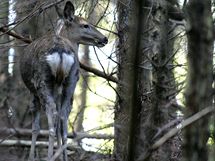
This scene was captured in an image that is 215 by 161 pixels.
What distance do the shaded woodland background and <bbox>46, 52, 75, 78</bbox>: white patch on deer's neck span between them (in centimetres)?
39

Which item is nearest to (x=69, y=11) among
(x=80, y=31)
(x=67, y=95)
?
(x=80, y=31)

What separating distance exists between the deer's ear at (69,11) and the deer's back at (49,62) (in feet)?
1.73

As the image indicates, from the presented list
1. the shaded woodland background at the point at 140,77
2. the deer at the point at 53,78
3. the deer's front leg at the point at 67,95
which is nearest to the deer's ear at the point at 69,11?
the deer at the point at 53,78

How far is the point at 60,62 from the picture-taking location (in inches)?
313

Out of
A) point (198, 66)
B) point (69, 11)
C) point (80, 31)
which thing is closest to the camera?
point (198, 66)

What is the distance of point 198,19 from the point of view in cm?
296

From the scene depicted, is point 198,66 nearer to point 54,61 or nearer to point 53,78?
point 54,61

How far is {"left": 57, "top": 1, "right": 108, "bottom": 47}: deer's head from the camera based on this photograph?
31.8 feet

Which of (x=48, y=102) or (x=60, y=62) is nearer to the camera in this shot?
(x=60, y=62)

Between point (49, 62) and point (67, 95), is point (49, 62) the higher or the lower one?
the higher one

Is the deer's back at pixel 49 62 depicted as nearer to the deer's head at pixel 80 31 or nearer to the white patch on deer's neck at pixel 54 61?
the white patch on deer's neck at pixel 54 61

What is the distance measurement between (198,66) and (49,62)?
5.28 meters

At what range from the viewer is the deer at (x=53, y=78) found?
8.03m

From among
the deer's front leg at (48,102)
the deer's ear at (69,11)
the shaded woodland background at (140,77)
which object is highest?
the deer's ear at (69,11)
